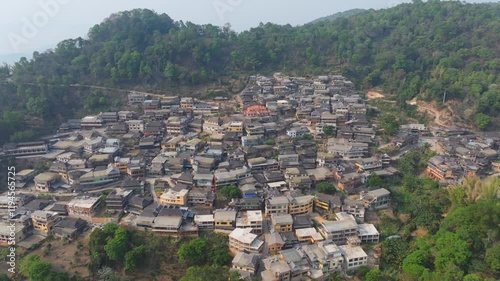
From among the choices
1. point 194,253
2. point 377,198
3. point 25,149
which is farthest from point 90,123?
point 377,198

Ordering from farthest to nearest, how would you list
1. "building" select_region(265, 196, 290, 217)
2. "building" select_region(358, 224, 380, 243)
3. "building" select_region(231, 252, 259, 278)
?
"building" select_region(265, 196, 290, 217), "building" select_region(358, 224, 380, 243), "building" select_region(231, 252, 259, 278)

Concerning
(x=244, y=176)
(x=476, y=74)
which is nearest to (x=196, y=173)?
(x=244, y=176)

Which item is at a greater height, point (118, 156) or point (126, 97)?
point (126, 97)

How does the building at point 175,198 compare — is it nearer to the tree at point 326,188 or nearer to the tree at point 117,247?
the tree at point 117,247

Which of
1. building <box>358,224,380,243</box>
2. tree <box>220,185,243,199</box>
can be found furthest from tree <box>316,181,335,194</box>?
tree <box>220,185,243,199</box>

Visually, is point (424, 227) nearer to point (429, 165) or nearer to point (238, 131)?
point (429, 165)

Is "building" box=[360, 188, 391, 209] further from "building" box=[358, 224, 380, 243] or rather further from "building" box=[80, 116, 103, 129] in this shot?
"building" box=[80, 116, 103, 129]

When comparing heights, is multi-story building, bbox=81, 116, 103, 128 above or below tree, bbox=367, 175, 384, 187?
above
